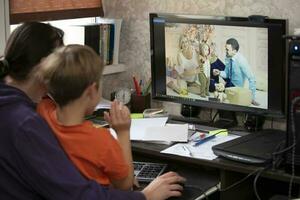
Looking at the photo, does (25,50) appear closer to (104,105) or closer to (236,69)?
(236,69)

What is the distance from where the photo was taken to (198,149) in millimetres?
2318

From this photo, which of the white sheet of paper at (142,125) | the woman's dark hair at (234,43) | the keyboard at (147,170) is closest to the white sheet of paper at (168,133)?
the white sheet of paper at (142,125)

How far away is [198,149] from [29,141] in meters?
0.96

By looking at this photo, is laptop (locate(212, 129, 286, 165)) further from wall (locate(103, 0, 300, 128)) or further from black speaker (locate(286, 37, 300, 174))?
wall (locate(103, 0, 300, 128))

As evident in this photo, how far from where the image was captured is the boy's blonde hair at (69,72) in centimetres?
160

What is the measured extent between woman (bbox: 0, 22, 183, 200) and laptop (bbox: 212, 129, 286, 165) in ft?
1.93

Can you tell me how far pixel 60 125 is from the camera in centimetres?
167

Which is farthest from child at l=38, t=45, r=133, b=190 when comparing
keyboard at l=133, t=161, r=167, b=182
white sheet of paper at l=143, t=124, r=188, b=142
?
white sheet of paper at l=143, t=124, r=188, b=142

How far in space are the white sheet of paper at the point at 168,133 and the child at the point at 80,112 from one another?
2.28 feet

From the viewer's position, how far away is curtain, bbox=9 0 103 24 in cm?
272

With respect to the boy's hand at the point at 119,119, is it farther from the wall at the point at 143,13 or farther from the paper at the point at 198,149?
the wall at the point at 143,13

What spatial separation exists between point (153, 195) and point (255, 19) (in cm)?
97

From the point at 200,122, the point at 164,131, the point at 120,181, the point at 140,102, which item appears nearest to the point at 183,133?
the point at 164,131

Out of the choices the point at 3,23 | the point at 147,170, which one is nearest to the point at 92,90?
the point at 147,170
